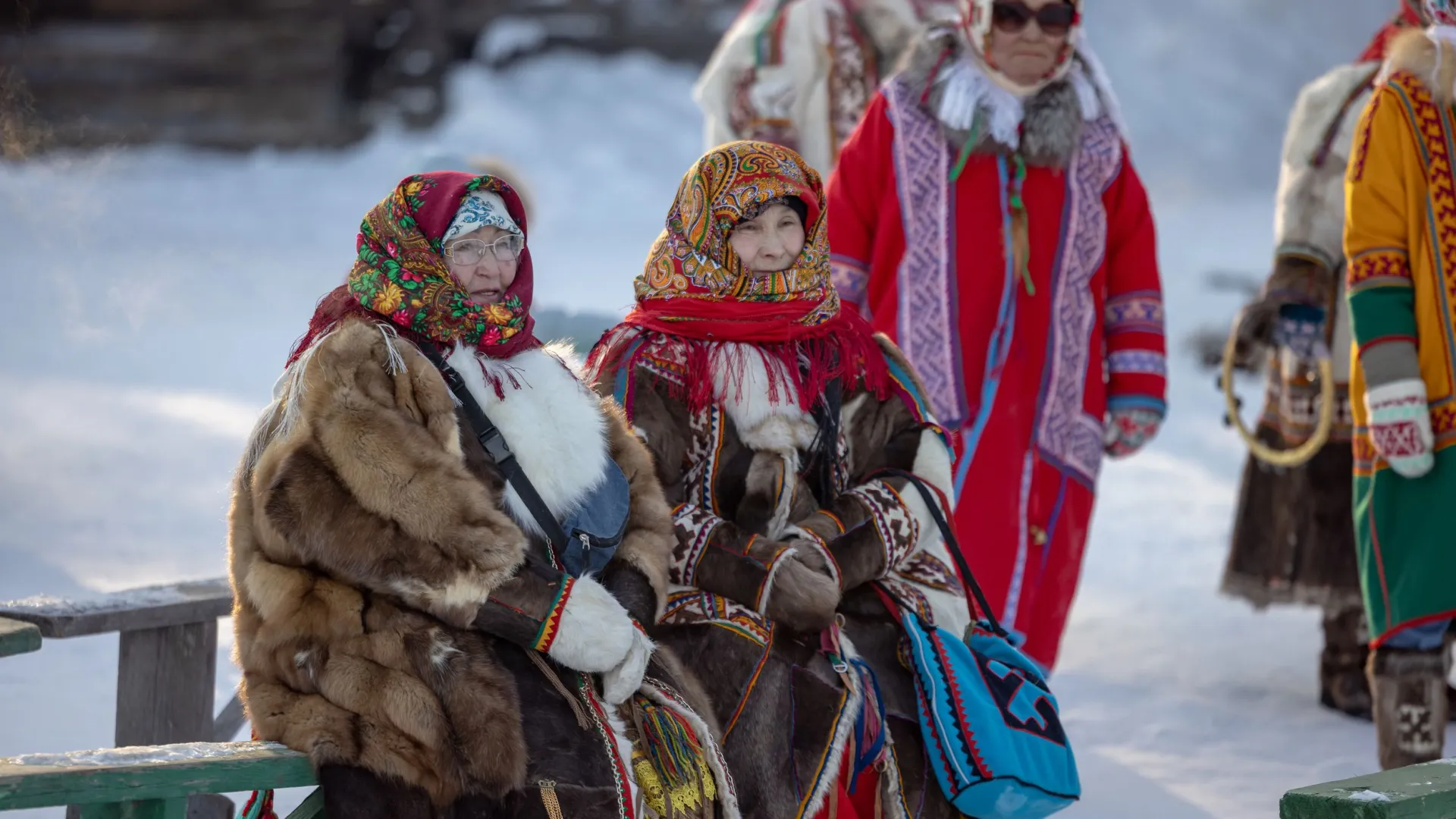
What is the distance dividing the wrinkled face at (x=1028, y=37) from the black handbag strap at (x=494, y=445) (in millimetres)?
2033

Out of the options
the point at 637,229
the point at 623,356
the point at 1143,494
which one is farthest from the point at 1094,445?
the point at 637,229

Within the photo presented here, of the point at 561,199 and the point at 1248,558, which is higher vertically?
the point at 561,199

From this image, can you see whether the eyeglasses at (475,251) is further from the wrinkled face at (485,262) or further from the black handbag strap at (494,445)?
the black handbag strap at (494,445)

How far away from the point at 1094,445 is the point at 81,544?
3.25m

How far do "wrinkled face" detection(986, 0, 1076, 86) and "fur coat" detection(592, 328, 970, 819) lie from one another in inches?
47.6

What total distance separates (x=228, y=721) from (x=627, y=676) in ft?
4.25

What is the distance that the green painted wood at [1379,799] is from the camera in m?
2.20

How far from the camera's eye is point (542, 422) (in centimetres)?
258

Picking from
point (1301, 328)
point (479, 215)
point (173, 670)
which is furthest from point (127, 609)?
point (1301, 328)

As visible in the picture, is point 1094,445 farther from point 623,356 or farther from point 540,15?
point 540,15

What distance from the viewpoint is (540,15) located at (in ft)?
35.0

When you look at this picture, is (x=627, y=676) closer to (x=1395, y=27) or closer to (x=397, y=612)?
(x=397, y=612)

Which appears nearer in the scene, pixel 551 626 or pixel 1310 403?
pixel 551 626

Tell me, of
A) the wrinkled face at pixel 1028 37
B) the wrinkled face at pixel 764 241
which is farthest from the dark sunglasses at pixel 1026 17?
the wrinkled face at pixel 764 241
